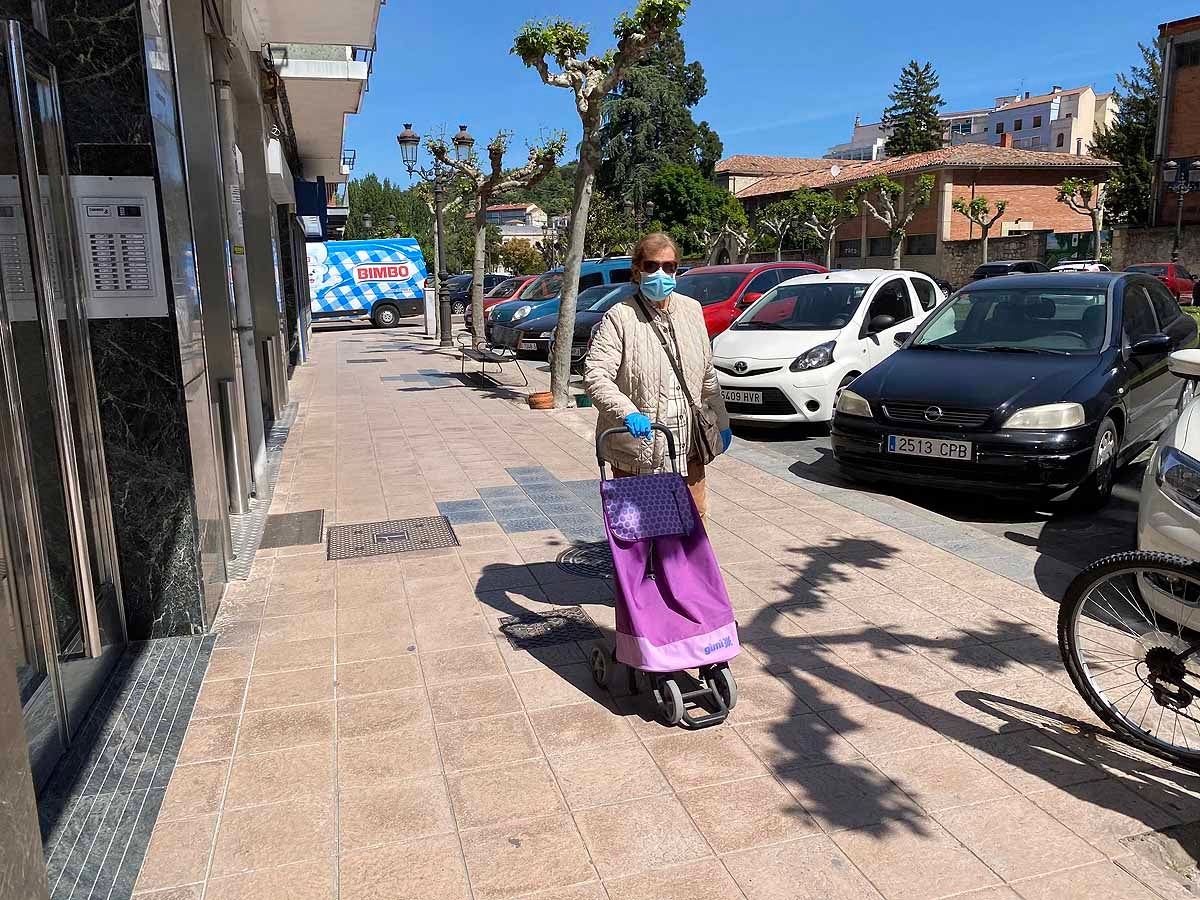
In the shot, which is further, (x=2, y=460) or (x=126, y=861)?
(x=2, y=460)

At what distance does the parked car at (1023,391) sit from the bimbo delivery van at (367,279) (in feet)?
80.6

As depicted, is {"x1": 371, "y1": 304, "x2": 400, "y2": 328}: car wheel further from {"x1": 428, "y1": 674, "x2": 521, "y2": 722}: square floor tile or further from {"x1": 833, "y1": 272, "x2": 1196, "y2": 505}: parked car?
{"x1": 428, "y1": 674, "x2": 521, "y2": 722}: square floor tile

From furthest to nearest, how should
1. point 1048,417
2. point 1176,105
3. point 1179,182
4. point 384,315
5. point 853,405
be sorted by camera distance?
point 1176,105 < point 1179,182 < point 384,315 < point 853,405 < point 1048,417

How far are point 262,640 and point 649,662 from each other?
79.7 inches

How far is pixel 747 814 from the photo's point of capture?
10.00 feet

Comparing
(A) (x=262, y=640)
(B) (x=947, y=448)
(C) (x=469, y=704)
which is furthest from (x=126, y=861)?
(B) (x=947, y=448)

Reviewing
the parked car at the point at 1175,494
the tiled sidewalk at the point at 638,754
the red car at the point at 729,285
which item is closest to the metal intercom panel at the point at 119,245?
the tiled sidewalk at the point at 638,754

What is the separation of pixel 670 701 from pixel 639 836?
696 millimetres

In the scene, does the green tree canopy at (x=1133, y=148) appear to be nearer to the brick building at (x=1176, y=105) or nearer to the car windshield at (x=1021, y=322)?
the brick building at (x=1176, y=105)

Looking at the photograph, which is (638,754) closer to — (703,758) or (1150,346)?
(703,758)

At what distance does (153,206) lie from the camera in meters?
4.21

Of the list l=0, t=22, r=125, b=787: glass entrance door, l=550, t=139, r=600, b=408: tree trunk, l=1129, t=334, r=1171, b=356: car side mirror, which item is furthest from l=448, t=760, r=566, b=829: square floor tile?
l=550, t=139, r=600, b=408: tree trunk

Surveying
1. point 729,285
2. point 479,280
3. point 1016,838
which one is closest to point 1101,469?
point 1016,838

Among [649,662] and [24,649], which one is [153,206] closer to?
[24,649]
